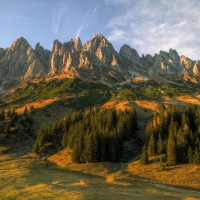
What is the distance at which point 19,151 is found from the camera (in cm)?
11619

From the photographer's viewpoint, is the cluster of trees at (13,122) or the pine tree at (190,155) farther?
the cluster of trees at (13,122)

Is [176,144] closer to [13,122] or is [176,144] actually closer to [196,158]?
[196,158]

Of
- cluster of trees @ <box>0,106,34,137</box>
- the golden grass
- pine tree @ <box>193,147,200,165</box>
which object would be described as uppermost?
cluster of trees @ <box>0,106,34,137</box>

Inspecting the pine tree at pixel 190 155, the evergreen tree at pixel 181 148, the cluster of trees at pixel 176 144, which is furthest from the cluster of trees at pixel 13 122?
the pine tree at pixel 190 155

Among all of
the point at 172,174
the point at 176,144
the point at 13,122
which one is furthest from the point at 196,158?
the point at 13,122

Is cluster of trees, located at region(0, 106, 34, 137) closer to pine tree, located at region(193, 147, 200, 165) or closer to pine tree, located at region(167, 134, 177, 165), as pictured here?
pine tree, located at region(167, 134, 177, 165)

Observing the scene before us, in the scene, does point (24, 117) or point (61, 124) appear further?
point (24, 117)

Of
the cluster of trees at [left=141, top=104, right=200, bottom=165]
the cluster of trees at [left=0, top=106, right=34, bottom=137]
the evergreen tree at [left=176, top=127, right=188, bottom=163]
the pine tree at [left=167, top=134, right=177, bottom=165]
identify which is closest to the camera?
the pine tree at [left=167, top=134, right=177, bottom=165]

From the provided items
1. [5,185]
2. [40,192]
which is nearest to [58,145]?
[5,185]

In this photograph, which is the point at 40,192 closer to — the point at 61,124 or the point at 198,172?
the point at 198,172

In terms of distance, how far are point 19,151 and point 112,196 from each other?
9210cm

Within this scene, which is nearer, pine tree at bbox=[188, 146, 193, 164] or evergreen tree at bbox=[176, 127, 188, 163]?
pine tree at bbox=[188, 146, 193, 164]

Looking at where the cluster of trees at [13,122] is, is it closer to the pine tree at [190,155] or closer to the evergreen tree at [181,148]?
the evergreen tree at [181,148]

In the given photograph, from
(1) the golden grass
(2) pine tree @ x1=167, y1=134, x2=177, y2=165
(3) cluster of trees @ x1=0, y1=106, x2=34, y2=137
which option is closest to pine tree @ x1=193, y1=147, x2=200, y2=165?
(1) the golden grass
